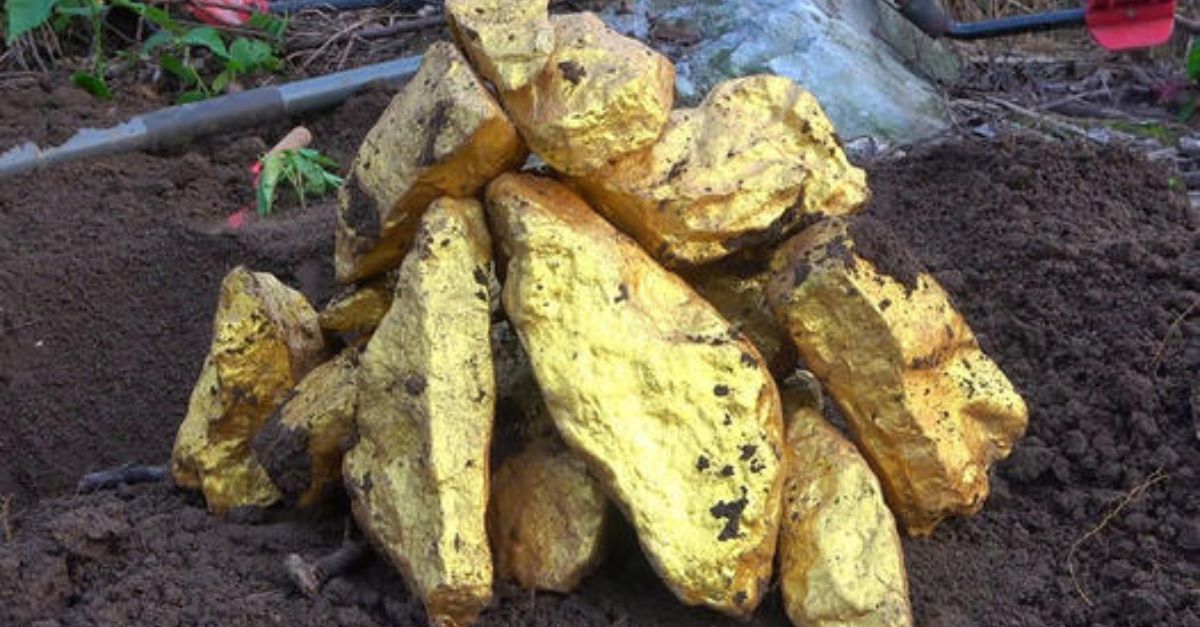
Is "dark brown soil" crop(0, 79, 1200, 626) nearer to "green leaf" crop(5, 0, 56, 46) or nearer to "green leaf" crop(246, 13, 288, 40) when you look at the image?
A: "green leaf" crop(5, 0, 56, 46)

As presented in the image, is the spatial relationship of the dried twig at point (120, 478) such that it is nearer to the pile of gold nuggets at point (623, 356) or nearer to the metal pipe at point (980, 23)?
the pile of gold nuggets at point (623, 356)

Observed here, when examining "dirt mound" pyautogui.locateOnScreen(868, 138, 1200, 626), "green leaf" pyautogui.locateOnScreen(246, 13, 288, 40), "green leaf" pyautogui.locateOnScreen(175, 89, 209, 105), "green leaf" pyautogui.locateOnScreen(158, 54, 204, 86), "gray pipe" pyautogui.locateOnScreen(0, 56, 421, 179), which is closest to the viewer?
"dirt mound" pyautogui.locateOnScreen(868, 138, 1200, 626)

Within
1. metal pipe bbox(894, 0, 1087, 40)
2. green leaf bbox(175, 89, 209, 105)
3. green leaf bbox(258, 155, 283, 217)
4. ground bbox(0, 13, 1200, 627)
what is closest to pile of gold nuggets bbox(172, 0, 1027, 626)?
ground bbox(0, 13, 1200, 627)

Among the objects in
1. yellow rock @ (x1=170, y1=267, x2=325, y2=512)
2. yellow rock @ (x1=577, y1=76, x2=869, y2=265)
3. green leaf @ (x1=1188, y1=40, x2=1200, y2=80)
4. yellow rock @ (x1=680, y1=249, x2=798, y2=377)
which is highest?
yellow rock @ (x1=577, y1=76, x2=869, y2=265)

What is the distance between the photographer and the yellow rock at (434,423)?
203 centimetres

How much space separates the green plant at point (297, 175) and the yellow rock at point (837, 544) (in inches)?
70.7

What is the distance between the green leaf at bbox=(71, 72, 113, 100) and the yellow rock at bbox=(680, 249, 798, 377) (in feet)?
8.15

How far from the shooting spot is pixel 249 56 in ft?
14.5

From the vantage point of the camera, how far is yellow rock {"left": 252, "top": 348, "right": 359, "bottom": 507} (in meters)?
2.25

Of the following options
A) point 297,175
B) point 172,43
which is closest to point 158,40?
point 172,43

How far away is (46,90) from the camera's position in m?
4.35

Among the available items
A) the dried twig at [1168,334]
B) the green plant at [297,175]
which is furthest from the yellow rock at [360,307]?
the green plant at [297,175]

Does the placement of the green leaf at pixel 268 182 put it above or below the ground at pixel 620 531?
below

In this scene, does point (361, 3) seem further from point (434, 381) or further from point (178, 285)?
point (434, 381)
